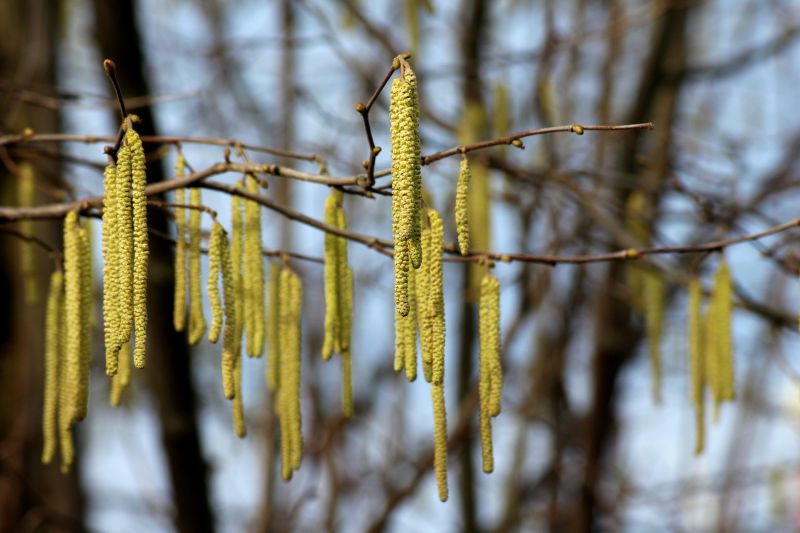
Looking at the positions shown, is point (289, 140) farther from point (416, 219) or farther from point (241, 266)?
point (416, 219)

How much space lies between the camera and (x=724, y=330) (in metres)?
2.39

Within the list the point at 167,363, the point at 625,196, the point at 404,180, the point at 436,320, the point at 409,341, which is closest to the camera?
the point at 404,180

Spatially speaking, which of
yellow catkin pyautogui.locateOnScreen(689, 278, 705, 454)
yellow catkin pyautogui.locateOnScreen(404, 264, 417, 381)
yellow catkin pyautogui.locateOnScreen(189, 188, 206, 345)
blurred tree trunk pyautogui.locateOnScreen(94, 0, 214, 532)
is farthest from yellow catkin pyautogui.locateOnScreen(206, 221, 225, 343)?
blurred tree trunk pyautogui.locateOnScreen(94, 0, 214, 532)

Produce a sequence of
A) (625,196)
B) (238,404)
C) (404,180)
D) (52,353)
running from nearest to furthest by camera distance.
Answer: (404,180), (238,404), (52,353), (625,196)

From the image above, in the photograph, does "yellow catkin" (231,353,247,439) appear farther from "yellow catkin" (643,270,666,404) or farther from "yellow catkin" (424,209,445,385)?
"yellow catkin" (643,270,666,404)

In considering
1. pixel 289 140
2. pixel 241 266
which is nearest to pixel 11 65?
pixel 289 140

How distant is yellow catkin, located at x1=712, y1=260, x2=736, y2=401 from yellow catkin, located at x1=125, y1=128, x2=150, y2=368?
144cm

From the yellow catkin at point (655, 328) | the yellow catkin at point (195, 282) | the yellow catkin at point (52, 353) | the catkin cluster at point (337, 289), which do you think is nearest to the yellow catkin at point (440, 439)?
the catkin cluster at point (337, 289)

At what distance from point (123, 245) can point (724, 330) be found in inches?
58.4

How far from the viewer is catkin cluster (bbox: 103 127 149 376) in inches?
60.1

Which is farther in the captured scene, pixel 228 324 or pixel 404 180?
pixel 228 324

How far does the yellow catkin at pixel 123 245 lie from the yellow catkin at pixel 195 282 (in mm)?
366

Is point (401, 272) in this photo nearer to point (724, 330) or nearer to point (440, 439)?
point (440, 439)

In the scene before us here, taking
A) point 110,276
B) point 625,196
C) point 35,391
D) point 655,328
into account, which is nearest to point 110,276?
point 110,276
